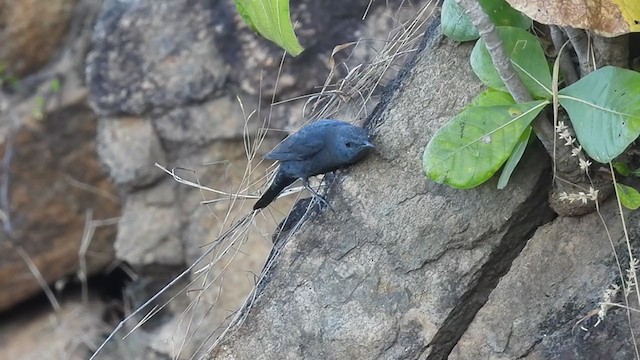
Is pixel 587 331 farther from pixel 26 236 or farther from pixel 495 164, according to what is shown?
pixel 26 236

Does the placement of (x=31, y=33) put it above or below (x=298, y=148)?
below

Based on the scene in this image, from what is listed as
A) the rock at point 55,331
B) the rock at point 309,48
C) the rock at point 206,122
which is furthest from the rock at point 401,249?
the rock at point 55,331

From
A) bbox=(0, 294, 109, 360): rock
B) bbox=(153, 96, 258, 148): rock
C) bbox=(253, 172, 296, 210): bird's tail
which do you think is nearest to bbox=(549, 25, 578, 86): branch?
bbox=(253, 172, 296, 210): bird's tail

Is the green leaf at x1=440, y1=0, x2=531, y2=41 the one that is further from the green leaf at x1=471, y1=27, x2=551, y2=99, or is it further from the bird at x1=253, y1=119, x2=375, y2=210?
the bird at x1=253, y1=119, x2=375, y2=210

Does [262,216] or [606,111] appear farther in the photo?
[262,216]

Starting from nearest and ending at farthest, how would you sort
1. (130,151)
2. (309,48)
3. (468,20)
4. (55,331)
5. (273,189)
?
(468,20) < (273,189) < (309,48) < (130,151) < (55,331)

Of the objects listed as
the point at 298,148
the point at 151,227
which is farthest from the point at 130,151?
the point at 298,148

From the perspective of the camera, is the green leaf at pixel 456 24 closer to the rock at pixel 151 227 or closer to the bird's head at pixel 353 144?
the bird's head at pixel 353 144

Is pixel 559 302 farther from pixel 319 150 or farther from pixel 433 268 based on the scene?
pixel 319 150
